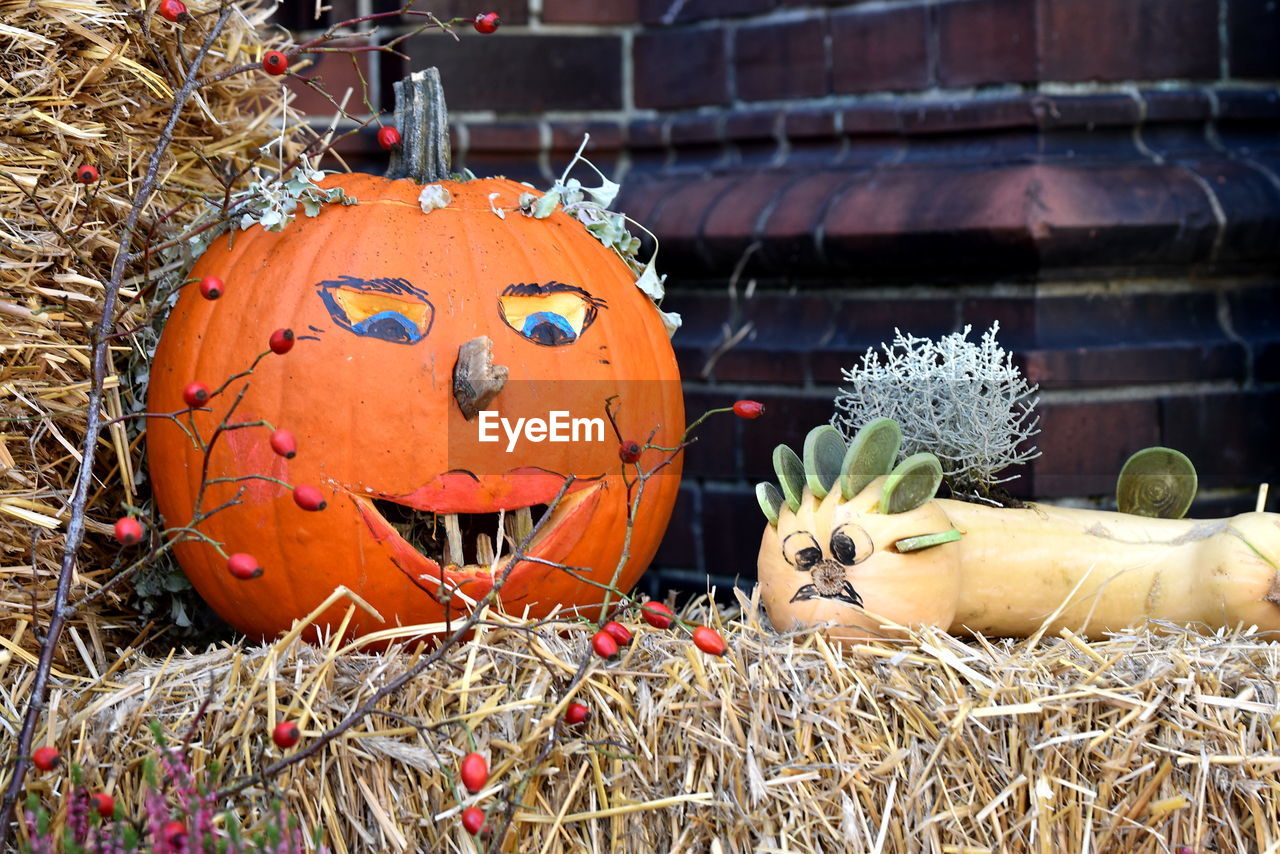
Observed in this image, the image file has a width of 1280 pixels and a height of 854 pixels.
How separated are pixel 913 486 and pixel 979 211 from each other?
82 centimetres

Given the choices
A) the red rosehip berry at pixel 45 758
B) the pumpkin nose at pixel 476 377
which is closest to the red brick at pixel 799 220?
the pumpkin nose at pixel 476 377

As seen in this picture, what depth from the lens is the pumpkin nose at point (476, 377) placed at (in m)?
1.72

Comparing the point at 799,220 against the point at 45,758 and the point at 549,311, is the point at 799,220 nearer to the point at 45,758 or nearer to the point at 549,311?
the point at 549,311

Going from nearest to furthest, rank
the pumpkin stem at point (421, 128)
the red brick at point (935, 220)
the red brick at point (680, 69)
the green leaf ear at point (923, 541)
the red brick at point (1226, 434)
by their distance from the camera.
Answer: the green leaf ear at point (923, 541) → the pumpkin stem at point (421, 128) → the red brick at point (935, 220) → the red brick at point (1226, 434) → the red brick at point (680, 69)

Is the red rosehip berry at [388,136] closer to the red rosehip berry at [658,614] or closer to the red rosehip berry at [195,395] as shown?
the red rosehip berry at [195,395]

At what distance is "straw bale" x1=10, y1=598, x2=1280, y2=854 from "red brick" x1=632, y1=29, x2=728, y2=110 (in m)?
1.68

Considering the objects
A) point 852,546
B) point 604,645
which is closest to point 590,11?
point 852,546

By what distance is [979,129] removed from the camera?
2.52 meters

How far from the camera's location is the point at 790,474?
6.11 feet

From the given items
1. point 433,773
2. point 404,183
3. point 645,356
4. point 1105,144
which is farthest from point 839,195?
point 433,773

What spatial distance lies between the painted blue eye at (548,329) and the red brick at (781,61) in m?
1.15

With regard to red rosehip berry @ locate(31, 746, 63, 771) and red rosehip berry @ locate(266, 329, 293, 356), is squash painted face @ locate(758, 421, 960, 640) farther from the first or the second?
red rosehip berry @ locate(31, 746, 63, 771)

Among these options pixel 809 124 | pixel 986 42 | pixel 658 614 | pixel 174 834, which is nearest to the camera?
pixel 174 834

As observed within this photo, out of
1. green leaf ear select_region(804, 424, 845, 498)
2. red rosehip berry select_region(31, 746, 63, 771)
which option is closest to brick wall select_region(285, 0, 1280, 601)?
green leaf ear select_region(804, 424, 845, 498)
